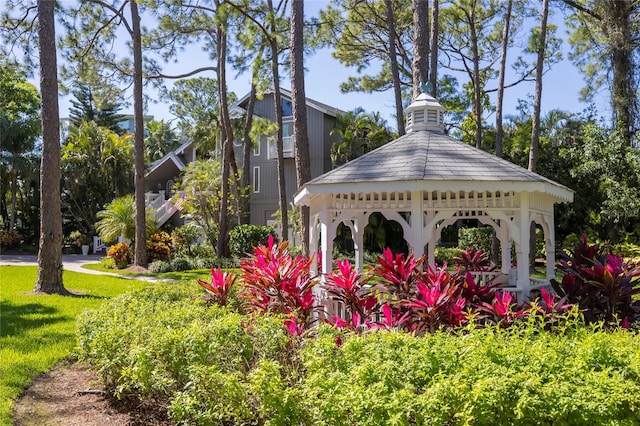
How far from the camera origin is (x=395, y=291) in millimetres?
6023

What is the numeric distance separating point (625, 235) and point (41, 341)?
1944cm

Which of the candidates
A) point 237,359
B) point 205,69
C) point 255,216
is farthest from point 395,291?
point 255,216

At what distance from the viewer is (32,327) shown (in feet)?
26.2

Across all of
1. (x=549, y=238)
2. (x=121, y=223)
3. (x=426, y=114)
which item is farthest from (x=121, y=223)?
(x=549, y=238)

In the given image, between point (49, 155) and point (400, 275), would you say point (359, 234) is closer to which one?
point (400, 275)

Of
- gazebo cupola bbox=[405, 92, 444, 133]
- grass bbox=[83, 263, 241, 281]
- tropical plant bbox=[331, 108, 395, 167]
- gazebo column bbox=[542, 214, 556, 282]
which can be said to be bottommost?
grass bbox=[83, 263, 241, 281]

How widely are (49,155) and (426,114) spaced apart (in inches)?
311

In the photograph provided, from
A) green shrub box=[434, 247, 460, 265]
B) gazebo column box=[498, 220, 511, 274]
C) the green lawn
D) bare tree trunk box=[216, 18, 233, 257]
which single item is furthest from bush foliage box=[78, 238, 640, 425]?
green shrub box=[434, 247, 460, 265]

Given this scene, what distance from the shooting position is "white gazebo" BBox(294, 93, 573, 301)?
6.45m

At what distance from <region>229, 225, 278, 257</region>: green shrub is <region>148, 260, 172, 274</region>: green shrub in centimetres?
457

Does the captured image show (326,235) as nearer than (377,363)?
No

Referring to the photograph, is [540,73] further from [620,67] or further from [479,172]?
[479,172]

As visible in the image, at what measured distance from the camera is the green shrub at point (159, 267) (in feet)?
57.5

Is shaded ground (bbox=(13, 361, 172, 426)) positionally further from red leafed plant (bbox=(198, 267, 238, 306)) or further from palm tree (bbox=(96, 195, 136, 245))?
palm tree (bbox=(96, 195, 136, 245))
